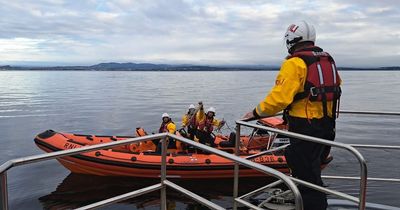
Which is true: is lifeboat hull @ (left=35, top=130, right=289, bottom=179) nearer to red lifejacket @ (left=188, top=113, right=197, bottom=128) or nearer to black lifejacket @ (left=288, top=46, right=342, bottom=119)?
red lifejacket @ (left=188, top=113, right=197, bottom=128)

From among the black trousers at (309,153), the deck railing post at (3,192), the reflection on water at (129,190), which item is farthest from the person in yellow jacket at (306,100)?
the reflection on water at (129,190)

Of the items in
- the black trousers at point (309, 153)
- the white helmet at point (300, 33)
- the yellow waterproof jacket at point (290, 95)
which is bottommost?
the black trousers at point (309, 153)

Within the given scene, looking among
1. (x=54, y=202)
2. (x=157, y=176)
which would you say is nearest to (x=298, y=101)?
(x=157, y=176)

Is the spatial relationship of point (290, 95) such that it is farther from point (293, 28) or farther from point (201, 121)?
point (201, 121)

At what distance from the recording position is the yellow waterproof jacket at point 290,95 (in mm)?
2406

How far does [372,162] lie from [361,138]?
4866 millimetres

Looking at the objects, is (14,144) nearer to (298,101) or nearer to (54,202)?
(54,202)

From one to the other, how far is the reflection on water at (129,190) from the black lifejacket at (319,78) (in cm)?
489

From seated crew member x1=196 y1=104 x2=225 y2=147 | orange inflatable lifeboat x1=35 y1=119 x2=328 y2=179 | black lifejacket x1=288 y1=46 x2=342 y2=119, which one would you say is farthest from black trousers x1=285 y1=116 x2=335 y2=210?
seated crew member x1=196 y1=104 x2=225 y2=147

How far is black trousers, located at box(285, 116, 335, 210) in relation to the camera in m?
2.54

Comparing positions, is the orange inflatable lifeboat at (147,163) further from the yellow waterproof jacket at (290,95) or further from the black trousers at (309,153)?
the yellow waterproof jacket at (290,95)

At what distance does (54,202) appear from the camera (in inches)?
284

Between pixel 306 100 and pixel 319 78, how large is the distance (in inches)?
6.9

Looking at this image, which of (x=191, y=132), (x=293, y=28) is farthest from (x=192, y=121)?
(x=293, y=28)
